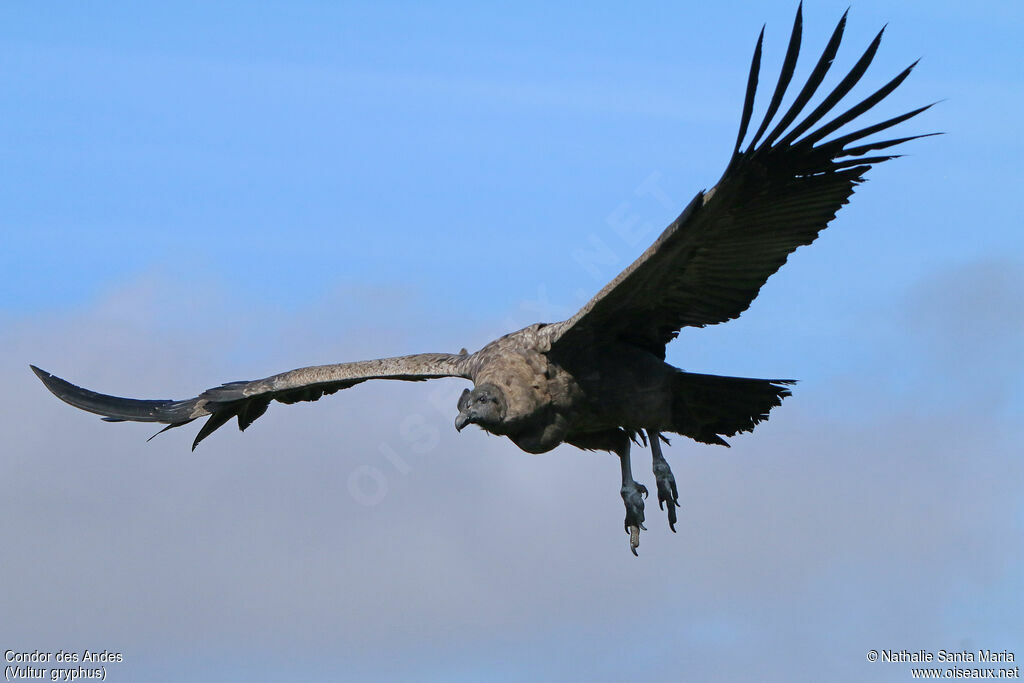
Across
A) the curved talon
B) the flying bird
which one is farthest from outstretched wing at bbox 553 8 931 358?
the curved talon

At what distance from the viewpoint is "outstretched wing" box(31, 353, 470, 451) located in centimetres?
1266

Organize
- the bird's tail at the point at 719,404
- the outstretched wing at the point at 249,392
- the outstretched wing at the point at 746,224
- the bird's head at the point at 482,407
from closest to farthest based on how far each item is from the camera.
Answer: the outstretched wing at the point at 746,224
the bird's head at the point at 482,407
the bird's tail at the point at 719,404
the outstretched wing at the point at 249,392

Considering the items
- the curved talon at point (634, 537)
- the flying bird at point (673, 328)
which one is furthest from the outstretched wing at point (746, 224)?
the curved talon at point (634, 537)

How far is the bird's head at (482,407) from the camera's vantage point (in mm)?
11141

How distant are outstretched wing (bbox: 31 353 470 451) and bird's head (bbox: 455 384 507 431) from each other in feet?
3.82

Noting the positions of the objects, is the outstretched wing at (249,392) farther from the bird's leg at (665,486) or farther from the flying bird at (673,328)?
the bird's leg at (665,486)

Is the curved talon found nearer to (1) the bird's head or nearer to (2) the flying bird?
(2) the flying bird

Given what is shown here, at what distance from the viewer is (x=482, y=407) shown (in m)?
11.1

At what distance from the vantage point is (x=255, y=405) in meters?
14.1

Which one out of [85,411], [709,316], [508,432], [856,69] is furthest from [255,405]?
[856,69]

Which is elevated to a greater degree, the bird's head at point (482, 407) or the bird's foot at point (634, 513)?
the bird's head at point (482, 407)

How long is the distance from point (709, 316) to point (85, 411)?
552 centimetres

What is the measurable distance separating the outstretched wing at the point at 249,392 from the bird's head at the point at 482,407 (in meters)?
1.16

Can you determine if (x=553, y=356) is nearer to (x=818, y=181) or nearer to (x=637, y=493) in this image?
(x=637, y=493)
